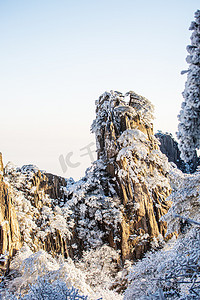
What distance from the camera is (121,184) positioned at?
2212cm

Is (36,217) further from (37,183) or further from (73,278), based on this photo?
(73,278)

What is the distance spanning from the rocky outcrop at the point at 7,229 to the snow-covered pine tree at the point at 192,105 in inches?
459

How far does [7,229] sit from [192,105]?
12.7 metres

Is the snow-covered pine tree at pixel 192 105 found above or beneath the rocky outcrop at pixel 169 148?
beneath

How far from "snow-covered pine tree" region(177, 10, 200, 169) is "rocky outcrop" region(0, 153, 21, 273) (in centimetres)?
1165

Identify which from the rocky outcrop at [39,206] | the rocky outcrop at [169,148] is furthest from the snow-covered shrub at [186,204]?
the rocky outcrop at [169,148]

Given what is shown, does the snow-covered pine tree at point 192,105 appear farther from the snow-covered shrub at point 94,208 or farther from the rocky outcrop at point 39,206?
the snow-covered shrub at point 94,208

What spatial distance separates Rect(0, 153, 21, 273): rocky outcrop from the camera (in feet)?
44.5

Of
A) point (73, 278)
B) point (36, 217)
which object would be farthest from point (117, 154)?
point (73, 278)

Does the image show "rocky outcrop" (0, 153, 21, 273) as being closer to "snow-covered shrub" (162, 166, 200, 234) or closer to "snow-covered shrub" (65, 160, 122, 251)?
"snow-covered shrub" (65, 160, 122, 251)

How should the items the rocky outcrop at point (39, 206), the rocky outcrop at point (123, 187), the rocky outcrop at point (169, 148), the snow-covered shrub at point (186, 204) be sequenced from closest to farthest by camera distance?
the snow-covered shrub at point (186, 204), the rocky outcrop at point (39, 206), the rocky outcrop at point (123, 187), the rocky outcrop at point (169, 148)

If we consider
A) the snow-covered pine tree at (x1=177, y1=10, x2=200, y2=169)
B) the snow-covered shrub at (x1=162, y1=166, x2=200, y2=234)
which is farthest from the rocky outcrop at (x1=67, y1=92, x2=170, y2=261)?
the snow-covered pine tree at (x1=177, y1=10, x2=200, y2=169)

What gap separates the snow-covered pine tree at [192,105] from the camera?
5887 mm

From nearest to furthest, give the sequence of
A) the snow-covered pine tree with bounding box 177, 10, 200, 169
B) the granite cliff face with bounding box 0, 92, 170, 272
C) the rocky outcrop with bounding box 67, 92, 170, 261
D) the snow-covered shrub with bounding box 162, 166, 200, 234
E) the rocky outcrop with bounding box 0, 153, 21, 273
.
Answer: the snow-covered pine tree with bounding box 177, 10, 200, 169 < the snow-covered shrub with bounding box 162, 166, 200, 234 < the rocky outcrop with bounding box 0, 153, 21, 273 < the granite cliff face with bounding box 0, 92, 170, 272 < the rocky outcrop with bounding box 67, 92, 170, 261
